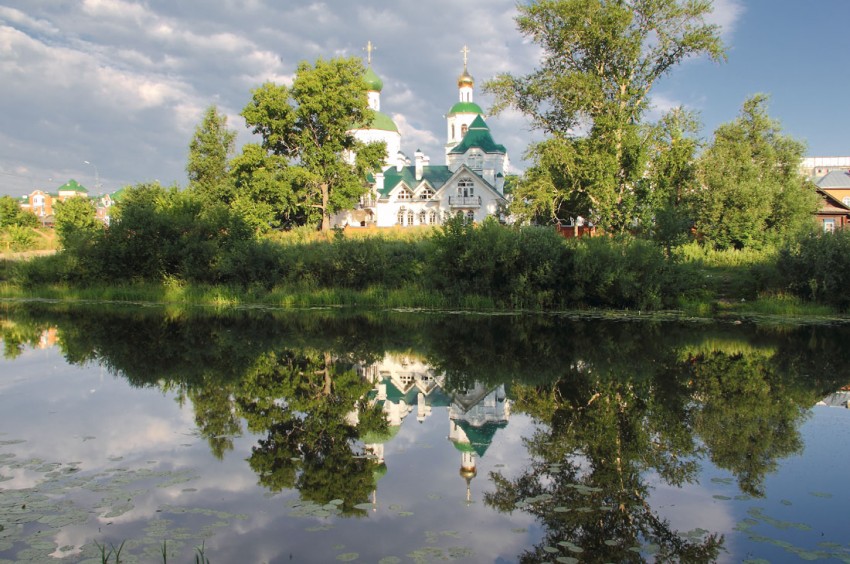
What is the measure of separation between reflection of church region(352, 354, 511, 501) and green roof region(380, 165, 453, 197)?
184ft

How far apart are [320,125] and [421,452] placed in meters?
46.7

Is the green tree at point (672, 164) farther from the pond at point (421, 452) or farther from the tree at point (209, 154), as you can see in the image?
the tree at point (209, 154)

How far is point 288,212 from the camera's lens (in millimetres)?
49938

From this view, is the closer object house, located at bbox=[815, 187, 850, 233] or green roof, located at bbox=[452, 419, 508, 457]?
green roof, located at bbox=[452, 419, 508, 457]

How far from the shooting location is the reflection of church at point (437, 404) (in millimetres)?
7927

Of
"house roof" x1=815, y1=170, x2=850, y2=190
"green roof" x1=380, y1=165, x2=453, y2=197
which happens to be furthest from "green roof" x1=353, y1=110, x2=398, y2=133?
"house roof" x1=815, y1=170, x2=850, y2=190

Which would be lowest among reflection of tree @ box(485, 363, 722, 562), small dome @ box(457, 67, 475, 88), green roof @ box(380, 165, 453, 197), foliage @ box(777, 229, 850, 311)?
reflection of tree @ box(485, 363, 722, 562)

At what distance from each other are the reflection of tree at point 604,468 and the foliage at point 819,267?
1335 cm

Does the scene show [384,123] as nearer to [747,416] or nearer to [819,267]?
[819,267]

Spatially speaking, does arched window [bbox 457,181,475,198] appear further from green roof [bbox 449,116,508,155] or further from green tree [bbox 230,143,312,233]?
green tree [bbox 230,143,312,233]

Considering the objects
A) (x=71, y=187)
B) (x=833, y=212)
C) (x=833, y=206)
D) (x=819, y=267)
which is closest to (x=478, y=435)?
(x=819, y=267)

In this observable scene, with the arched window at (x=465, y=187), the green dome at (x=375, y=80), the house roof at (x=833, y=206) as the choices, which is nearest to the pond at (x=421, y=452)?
the house roof at (x=833, y=206)

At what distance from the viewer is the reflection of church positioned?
793cm

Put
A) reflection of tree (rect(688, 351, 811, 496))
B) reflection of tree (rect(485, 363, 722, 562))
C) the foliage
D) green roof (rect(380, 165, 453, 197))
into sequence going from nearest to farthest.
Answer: reflection of tree (rect(485, 363, 722, 562)) < reflection of tree (rect(688, 351, 811, 496)) < the foliage < green roof (rect(380, 165, 453, 197))
